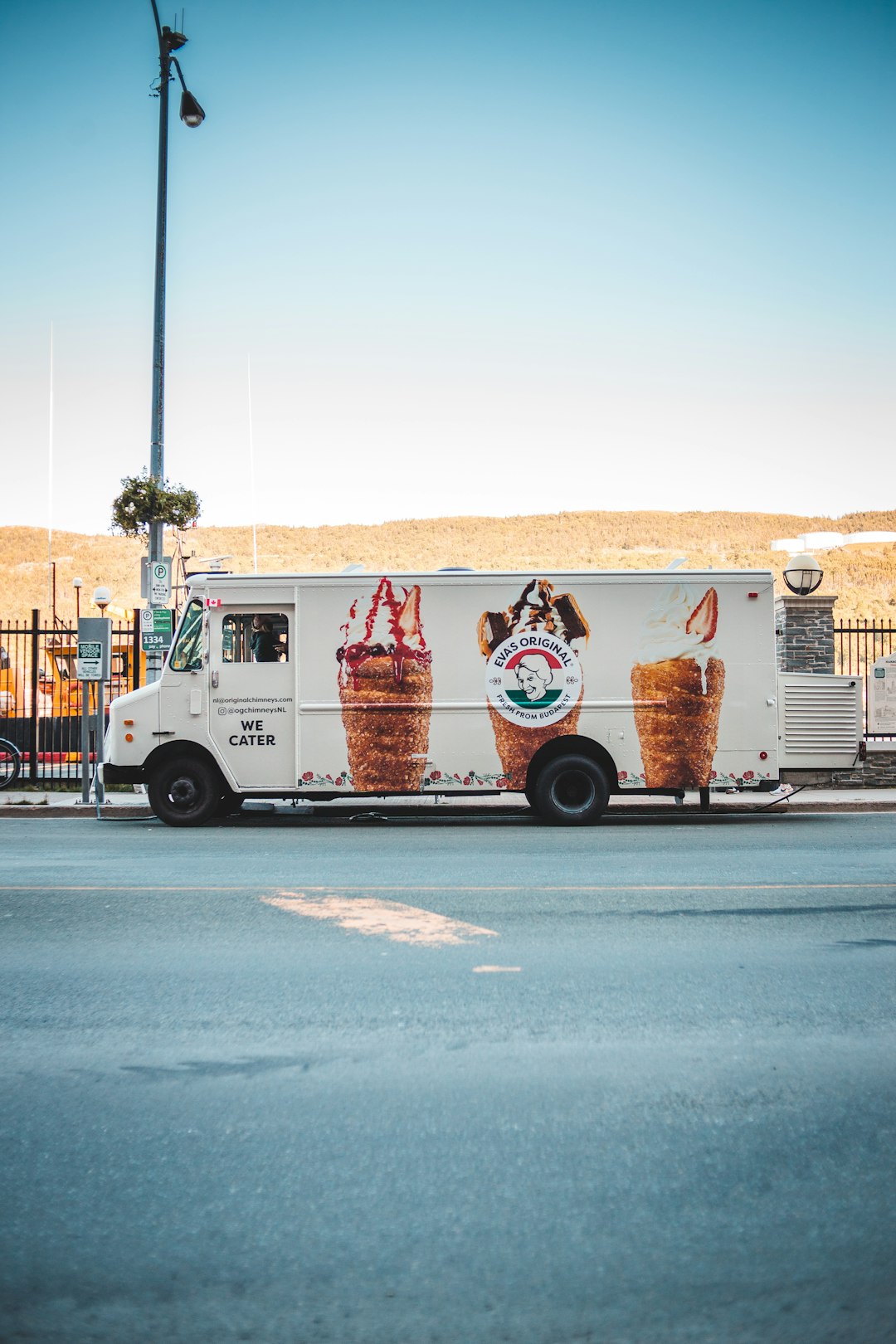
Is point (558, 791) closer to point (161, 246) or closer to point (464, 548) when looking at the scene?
point (161, 246)

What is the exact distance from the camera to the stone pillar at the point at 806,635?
57.0ft

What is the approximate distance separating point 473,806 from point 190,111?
10644mm

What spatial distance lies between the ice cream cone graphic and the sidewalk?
5.10 ft

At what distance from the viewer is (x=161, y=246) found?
655 inches

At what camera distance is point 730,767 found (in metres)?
13.4

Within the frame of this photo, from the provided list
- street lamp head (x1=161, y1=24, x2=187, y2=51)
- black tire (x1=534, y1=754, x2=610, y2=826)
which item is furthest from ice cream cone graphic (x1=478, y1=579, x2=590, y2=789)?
street lamp head (x1=161, y1=24, x2=187, y2=51)

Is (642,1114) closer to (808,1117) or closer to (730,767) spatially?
(808,1117)

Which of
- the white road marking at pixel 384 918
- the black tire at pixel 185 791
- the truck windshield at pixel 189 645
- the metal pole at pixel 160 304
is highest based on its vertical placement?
the metal pole at pixel 160 304

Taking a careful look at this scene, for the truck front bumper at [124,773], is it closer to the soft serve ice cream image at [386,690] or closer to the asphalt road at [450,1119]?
the soft serve ice cream image at [386,690]

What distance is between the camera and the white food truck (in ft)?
44.0

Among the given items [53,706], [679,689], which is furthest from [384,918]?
[53,706]

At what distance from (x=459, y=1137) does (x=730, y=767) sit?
10000 millimetres

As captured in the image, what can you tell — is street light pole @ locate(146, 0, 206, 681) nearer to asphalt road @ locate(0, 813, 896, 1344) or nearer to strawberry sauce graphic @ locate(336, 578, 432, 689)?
strawberry sauce graphic @ locate(336, 578, 432, 689)

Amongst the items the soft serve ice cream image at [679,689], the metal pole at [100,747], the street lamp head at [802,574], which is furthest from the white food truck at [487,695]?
the street lamp head at [802,574]
